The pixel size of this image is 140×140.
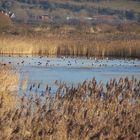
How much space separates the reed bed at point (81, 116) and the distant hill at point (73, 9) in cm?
12411

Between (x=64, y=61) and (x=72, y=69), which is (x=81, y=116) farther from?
(x=64, y=61)

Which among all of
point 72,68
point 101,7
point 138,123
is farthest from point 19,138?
point 101,7

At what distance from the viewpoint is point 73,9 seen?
520 feet

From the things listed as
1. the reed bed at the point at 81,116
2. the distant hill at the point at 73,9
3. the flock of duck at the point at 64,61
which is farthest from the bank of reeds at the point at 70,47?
the distant hill at the point at 73,9

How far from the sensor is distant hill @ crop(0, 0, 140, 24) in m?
142

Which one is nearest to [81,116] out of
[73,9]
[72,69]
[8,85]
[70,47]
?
[8,85]

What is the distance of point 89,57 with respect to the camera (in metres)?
35.5

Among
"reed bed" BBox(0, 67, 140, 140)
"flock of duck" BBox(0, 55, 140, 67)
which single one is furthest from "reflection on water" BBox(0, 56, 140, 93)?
"reed bed" BBox(0, 67, 140, 140)

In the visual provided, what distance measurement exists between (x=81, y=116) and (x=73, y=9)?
487 ft

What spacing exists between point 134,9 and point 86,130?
129 m

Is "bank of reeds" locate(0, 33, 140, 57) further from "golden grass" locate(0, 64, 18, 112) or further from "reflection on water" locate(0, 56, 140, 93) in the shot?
"golden grass" locate(0, 64, 18, 112)

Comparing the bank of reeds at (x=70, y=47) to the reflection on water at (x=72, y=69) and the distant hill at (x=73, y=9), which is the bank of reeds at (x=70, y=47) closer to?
the reflection on water at (x=72, y=69)

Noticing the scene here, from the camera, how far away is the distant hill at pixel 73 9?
142450mm

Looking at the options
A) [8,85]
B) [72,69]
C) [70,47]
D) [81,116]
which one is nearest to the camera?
[81,116]
